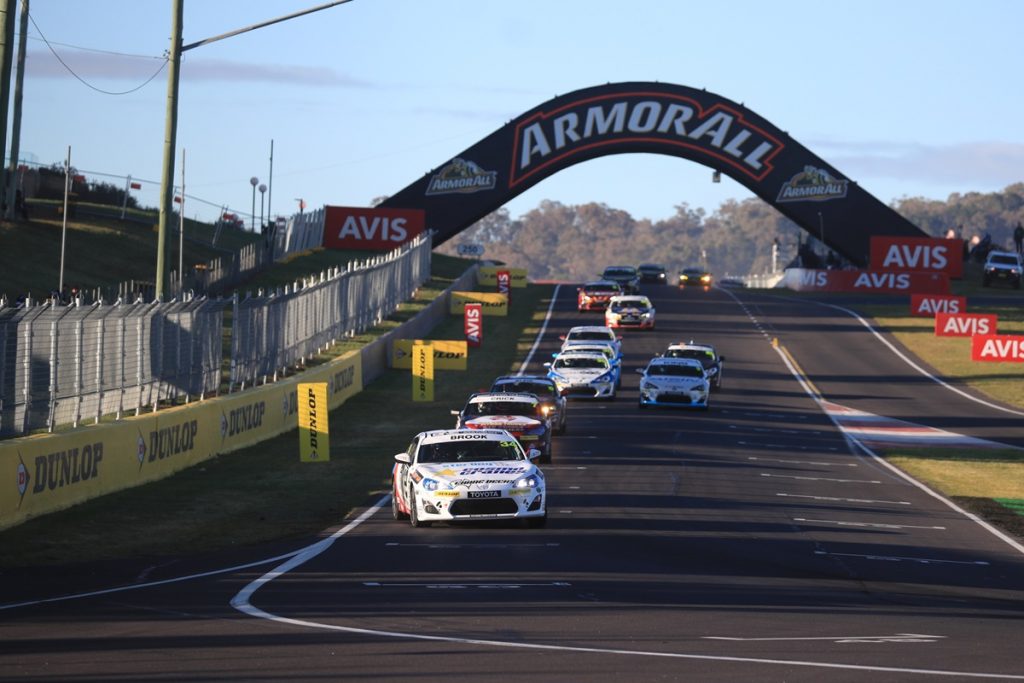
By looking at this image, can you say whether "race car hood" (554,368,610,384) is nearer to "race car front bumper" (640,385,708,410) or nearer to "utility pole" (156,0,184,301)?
"race car front bumper" (640,385,708,410)

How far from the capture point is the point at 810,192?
9112 centimetres

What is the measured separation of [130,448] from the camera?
24.1m

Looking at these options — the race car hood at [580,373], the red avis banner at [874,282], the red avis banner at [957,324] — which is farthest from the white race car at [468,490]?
the red avis banner at [874,282]

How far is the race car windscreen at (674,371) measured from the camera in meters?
43.4

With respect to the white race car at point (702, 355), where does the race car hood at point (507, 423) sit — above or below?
below

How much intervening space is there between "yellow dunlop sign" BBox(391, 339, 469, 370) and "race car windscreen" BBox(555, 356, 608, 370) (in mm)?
7954

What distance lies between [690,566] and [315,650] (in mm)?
6428

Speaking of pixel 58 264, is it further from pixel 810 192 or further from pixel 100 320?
pixel 810 192

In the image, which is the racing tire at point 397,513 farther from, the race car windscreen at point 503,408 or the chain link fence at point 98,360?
the race car windscreen at point 503,408

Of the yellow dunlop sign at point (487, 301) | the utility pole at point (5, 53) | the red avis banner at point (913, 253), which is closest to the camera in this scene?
the utility pole at point (5, 53)

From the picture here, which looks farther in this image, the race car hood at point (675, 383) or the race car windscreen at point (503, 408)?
the race car hood at point (675, 383)

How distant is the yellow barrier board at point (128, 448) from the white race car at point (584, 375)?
10425 mm

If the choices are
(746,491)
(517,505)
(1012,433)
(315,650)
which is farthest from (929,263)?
(315,650)

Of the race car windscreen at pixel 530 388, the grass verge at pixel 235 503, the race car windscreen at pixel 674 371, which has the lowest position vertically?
the grass verge at pixel 235 503
